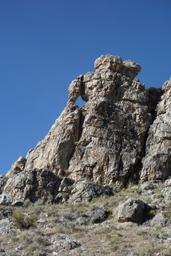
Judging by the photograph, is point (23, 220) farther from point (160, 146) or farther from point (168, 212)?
point (160, 146)

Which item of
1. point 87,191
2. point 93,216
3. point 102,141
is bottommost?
point 93,216

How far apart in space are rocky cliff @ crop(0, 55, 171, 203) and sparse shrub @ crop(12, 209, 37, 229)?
603 cm

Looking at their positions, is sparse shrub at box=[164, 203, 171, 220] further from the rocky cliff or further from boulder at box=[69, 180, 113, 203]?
the rocky cliff

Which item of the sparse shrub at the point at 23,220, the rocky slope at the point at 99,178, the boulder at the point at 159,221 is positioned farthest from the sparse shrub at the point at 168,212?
the sparse shrub at the point at 23,220

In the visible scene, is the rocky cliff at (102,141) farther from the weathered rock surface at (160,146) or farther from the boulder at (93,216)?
the boulder at (93,216)

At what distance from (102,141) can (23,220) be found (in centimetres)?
1300

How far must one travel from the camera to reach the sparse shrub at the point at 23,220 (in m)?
34.1

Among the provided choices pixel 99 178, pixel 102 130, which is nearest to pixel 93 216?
pixel 99 178

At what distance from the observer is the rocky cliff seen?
42500mm

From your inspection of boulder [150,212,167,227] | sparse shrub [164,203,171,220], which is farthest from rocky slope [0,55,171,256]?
sparse shrub [164,203,171,220]

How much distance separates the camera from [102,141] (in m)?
45.3

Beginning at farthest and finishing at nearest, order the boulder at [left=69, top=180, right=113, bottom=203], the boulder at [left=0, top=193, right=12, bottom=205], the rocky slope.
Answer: the boulder at [left=0, top=193, right=12, bottom=205], the boulder at [left=69, top=180, right=113, bottom=203], the rocky slope

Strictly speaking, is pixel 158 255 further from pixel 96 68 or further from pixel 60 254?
pixel 96 68

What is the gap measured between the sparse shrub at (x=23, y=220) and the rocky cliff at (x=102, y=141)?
603 cm
